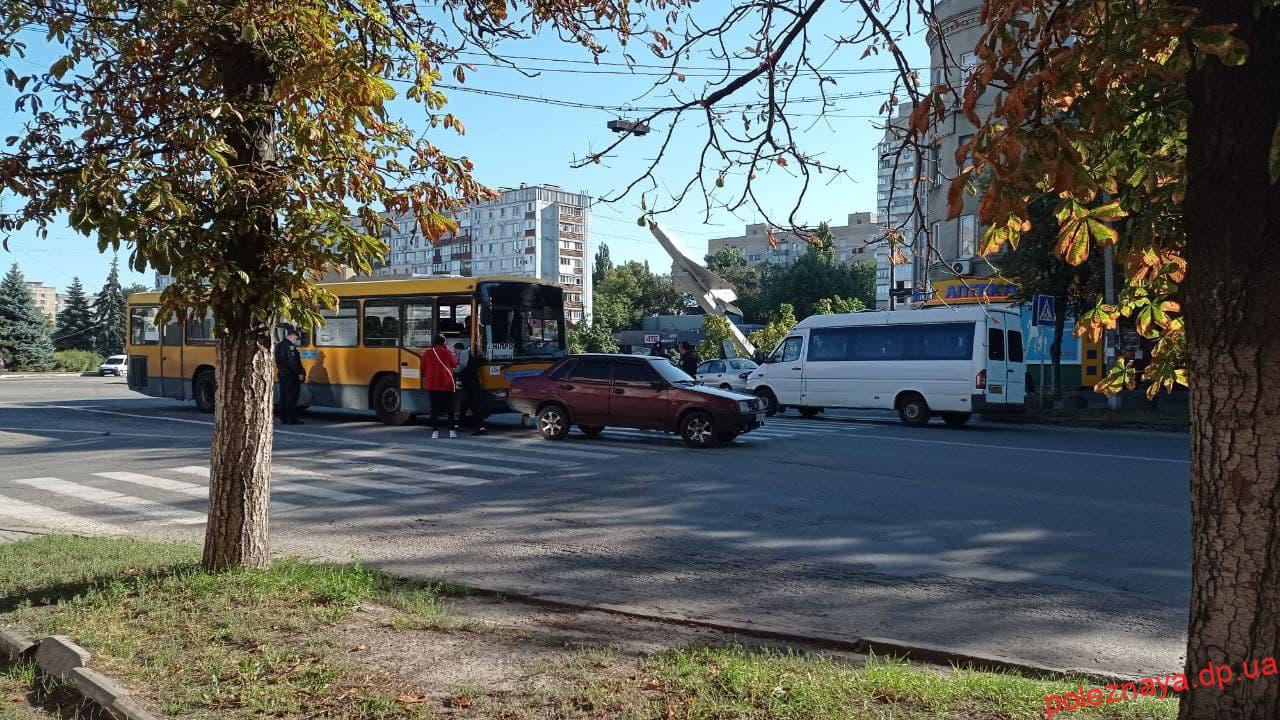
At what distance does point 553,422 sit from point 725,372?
17.3m

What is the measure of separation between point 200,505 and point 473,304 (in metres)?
8.84

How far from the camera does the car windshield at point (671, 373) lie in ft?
52.2

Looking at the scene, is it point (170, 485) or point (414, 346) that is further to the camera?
point (414, 346)

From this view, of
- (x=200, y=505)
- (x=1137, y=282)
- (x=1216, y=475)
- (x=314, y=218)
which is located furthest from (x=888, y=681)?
(x=200, y=505)

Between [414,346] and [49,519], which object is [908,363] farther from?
[49,519]

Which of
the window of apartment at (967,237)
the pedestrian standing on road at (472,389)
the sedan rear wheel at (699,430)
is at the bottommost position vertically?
the sedan rear wheel at (699,430)

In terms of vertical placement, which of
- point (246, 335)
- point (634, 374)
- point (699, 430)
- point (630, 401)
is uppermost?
point (246, 335)

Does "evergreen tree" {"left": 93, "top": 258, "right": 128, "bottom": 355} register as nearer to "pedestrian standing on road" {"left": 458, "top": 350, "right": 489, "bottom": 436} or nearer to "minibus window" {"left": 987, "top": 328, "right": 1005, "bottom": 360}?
"pedestrian standing on road" {"left": 458, "top": 350, "right": 489, "bottom": 436}

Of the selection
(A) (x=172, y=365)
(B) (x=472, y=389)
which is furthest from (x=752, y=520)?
(A) (x=172, y=365)

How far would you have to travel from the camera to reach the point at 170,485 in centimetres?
1134

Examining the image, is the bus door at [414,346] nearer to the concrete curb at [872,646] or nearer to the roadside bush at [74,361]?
the concrete curb at [872,646]

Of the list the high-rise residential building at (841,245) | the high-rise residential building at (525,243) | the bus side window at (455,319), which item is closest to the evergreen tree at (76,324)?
the high-rise residential building at (525,243)

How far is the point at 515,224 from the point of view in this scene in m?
124

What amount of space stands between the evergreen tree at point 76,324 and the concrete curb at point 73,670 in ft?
277
